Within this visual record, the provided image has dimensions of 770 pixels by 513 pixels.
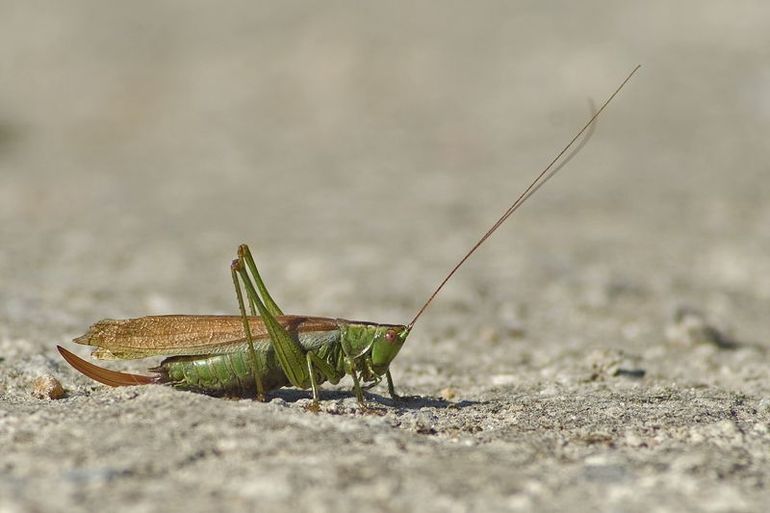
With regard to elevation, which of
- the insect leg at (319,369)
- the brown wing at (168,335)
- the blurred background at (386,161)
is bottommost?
the insect leg at (319,369)

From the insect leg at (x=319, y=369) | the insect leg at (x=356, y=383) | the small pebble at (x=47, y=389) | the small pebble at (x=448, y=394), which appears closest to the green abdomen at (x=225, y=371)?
the insect leg at (x=319, y=369)

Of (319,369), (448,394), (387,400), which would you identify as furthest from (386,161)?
(319,369)

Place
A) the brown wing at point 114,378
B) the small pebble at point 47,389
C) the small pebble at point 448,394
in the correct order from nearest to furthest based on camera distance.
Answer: the brown wing at point 114,378, the small pebble at point 47,389, the small pebble at point 448,394

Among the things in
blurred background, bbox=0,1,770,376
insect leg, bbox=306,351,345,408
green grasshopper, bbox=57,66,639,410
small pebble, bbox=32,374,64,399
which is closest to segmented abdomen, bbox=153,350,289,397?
green grasshopper, bbox=57,66,639,410

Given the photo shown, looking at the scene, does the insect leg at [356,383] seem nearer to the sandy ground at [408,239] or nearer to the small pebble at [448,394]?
the sandy ground at [408,239]

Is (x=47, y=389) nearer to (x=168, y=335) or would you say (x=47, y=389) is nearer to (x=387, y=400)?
(x=168, y=335)

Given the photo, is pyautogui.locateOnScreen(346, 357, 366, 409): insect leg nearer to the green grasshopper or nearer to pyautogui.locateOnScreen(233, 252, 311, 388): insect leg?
the green grasshopper
